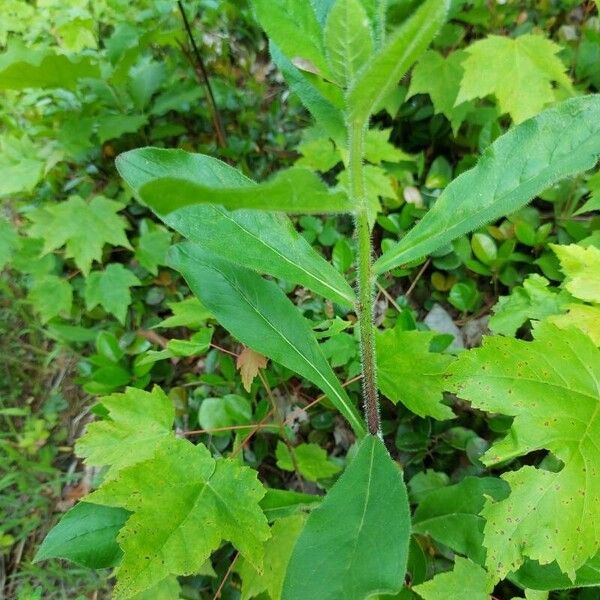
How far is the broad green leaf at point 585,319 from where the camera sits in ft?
4.39

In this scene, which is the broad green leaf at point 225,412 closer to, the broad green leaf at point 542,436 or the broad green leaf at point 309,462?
the broad green leaf at point 309,462

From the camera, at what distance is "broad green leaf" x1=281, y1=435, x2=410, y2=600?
92 centimetres

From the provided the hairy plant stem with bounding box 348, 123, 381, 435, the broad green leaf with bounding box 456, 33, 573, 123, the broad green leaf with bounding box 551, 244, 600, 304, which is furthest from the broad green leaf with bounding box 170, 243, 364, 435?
the broad green leaf with bounding box 456, 33, 573, 123

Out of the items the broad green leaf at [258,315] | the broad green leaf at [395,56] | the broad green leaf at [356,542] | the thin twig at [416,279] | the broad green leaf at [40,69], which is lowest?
the thin twig at [416,279]

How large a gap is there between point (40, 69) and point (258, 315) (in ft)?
5.76

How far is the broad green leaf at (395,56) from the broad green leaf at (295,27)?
0.44 feet

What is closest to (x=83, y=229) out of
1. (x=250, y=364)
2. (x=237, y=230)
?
(x=250, y=364)

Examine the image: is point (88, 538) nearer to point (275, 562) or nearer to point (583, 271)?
point (275, 562)

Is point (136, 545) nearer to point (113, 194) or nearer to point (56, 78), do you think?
point (113, 194)

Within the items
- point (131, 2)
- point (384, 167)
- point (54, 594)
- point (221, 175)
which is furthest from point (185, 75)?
point (54, 594)

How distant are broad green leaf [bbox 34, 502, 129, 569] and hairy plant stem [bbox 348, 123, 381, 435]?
66cm

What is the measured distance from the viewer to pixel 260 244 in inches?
45.7

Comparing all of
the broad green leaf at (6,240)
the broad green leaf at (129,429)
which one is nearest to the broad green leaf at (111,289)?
the broad green leaf at (6,240)

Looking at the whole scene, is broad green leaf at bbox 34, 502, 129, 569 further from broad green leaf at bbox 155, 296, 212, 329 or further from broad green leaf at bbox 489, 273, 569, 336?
broad green leaf at bbox 489, 273, 569, 336
